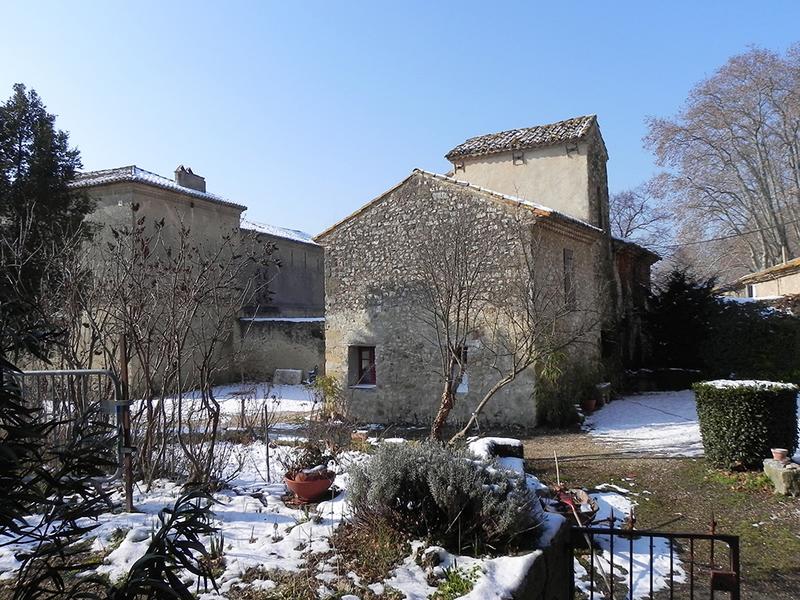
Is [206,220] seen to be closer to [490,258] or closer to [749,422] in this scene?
[490,258]

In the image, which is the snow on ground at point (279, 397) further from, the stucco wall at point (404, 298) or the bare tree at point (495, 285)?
the bare tree at point (495, 285)

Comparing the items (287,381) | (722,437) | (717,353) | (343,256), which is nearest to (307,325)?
(287,381)

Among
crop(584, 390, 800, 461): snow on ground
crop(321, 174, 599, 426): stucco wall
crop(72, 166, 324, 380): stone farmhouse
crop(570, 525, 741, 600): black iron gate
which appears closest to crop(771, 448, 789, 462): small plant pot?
crop(584, 390, 800, 461): snow on ground

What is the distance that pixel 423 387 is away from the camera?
42.6ft

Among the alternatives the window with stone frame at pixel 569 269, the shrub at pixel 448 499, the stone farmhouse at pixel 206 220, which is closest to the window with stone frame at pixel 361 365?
the stone farmhouse at pixel 206 220

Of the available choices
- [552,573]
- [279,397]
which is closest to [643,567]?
[552,573]

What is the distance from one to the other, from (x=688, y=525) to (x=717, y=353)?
10.4 m

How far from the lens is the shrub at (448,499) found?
4.06 m

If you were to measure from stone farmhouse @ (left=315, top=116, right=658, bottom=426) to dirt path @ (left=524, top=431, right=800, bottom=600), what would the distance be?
9.47ft

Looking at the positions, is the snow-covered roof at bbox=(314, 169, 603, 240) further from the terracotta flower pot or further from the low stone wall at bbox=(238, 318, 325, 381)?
the terracotta flower pot

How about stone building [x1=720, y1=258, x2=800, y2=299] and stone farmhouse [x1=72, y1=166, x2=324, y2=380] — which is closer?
stone building [x1=720, y1=258, x2=800, y2=299]

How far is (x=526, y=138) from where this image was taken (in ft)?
52.0

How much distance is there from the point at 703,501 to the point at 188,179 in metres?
19.2

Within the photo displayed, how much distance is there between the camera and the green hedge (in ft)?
25.3
